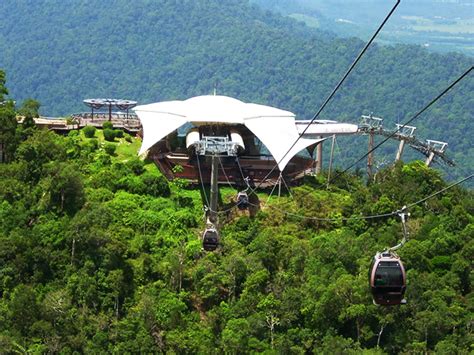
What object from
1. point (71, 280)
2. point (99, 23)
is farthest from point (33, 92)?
point (71, 280)

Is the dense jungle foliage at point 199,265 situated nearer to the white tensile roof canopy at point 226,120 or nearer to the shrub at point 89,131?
the white tensile roof canopy at point 226,120

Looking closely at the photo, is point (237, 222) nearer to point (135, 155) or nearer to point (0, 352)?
point (135, 155)

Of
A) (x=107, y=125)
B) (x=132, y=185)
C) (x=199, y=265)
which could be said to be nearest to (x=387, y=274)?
(x=199, y=265)

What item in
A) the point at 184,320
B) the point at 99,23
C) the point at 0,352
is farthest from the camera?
the point at 99,23

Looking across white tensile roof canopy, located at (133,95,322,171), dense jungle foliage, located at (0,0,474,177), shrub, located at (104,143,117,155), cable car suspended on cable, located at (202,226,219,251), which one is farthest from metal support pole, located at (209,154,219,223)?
dense jungle foliage, located at (0,0,474,177)

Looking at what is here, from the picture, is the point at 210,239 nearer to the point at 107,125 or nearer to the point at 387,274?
the point at 387,274

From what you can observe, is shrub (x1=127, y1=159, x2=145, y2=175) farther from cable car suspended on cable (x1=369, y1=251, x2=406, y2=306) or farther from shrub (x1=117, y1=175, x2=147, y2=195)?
cable car suspended on cable (x1=369, y1=251, x2=406, y2=306)
